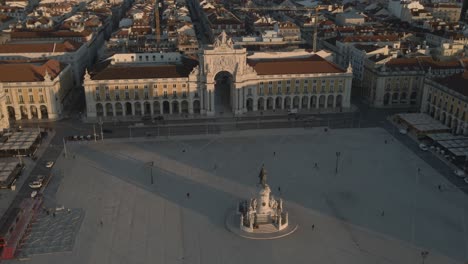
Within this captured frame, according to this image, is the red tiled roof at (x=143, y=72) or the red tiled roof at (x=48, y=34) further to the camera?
the red tiled roof at (x=48, y=34)

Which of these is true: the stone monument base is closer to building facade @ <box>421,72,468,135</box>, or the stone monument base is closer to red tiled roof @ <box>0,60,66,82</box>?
building facade @ <box>421,72,468,135</box>

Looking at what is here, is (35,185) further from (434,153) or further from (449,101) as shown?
(449,101)

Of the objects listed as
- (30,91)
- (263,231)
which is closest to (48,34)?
(30,91)

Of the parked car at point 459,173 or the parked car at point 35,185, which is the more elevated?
the parked car at point 35,185

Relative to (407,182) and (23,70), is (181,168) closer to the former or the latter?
(407,182)

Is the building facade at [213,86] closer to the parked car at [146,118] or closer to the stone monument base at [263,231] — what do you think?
the parked car at [146,118]

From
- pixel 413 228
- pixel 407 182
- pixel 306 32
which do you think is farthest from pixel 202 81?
pixel 306 32

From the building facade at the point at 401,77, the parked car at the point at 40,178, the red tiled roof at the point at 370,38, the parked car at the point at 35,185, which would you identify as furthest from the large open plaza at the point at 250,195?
the red tiled roof at the point at 370,38
